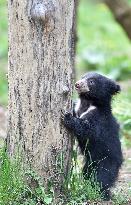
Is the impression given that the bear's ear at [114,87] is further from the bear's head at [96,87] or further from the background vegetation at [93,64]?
the background vegetation at [93,64]

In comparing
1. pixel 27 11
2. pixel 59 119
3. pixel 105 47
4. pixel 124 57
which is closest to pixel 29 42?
pixel 27 11

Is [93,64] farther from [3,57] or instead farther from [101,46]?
[3,57]

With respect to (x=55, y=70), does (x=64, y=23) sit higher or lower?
higher

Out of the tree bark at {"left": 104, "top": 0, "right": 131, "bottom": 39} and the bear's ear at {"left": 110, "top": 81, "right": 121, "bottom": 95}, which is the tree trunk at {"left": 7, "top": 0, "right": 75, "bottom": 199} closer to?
the bear's ear at {"left": 110, "top": 81, "right": 121, "bottom": 95}

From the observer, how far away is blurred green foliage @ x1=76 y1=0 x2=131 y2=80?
50.8 ft

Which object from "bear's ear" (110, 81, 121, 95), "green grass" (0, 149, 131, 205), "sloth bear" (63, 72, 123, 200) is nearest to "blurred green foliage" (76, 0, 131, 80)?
"bear's ear" (110, 81, 121, 95)

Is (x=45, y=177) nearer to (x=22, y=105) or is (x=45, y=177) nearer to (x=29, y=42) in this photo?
(x=22, y=105)

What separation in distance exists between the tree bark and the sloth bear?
5.74m

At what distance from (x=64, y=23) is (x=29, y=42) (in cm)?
34

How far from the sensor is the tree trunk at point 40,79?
589 cm

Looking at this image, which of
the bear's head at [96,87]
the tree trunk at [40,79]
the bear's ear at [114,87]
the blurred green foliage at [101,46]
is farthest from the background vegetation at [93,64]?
the bear's ear at [114,87]

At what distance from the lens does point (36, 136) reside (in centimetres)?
600

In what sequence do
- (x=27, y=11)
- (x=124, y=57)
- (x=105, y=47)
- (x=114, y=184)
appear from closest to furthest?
(x=27, y=11) → (x=114, y=184) → (x=124, y=57) → (x=105, y=47)

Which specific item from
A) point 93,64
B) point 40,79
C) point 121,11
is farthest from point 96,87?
point 93,64
